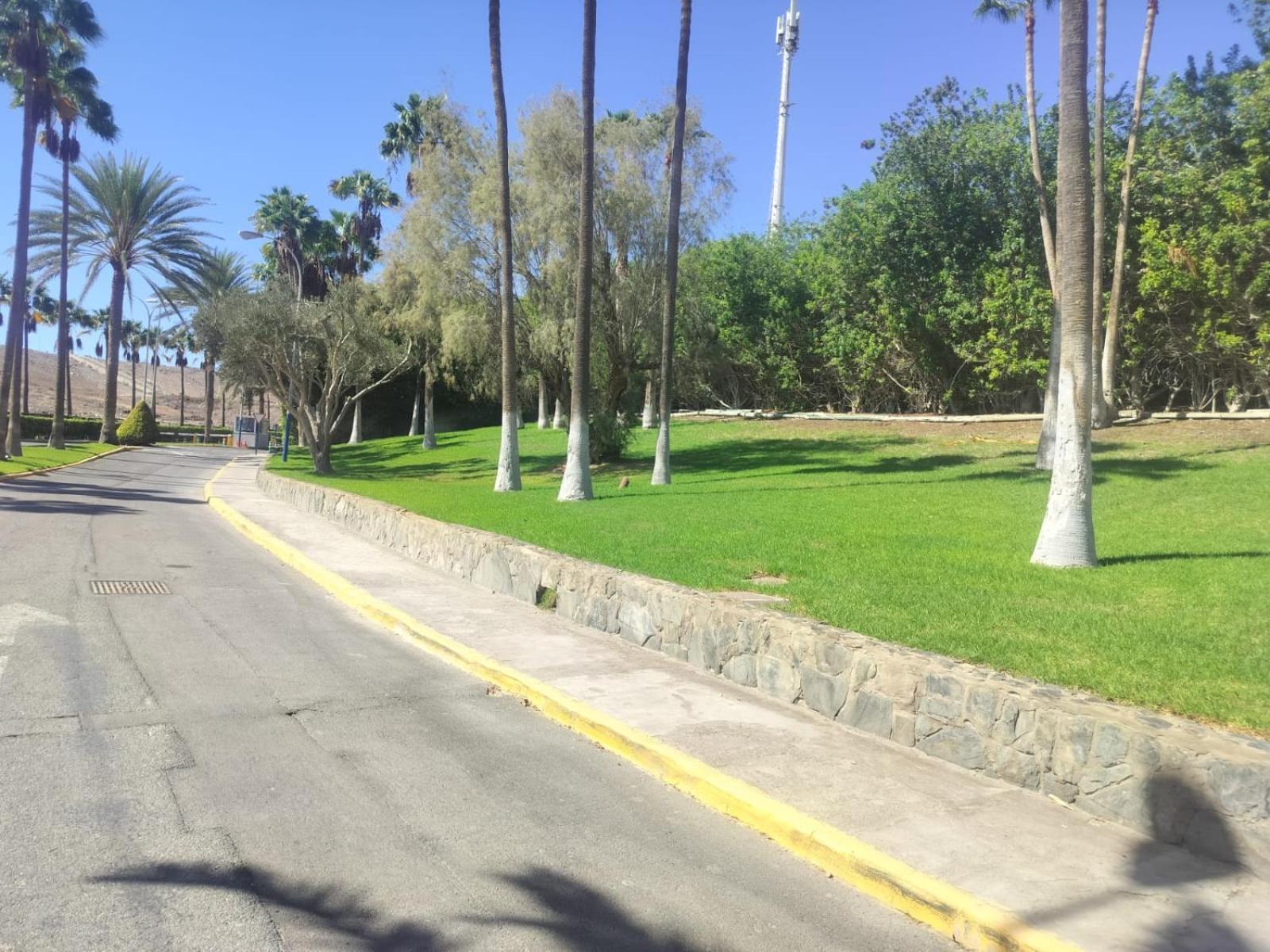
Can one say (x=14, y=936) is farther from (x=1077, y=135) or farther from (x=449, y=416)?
(x=449, y=416)

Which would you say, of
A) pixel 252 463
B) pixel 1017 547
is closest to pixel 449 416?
pixel 252 463

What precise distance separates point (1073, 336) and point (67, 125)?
131ft

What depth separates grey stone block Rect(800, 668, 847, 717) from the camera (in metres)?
6.34

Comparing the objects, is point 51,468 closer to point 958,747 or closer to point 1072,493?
point 1072,493

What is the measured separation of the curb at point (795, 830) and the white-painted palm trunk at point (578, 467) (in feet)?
33.4

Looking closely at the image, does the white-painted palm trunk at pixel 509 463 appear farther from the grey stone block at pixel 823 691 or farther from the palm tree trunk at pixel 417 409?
the palm tree trunk at pixel 417 409

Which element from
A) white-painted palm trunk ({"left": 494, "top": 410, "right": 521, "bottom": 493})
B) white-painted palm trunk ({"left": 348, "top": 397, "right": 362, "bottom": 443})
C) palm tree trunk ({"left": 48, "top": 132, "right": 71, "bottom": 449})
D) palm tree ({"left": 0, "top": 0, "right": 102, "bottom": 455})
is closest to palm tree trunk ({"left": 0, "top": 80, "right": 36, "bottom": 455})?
palm tree ({"left": 0, "top": 0, "right": 102, "bottom": 455})

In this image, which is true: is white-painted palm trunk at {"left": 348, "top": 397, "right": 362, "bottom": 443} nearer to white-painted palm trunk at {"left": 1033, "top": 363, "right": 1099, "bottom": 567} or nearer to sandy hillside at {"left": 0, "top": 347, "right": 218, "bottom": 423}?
sandy hillside at {"left": 0, "top": 347, "right": 218, "bottom": 423}

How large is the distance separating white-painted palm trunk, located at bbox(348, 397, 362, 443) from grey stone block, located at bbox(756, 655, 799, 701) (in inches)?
1971

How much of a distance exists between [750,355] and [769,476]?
16.7m

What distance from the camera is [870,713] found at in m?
6.12

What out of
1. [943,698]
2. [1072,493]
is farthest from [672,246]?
[943,698]

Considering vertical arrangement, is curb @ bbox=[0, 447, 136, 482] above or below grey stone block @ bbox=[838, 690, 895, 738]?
below

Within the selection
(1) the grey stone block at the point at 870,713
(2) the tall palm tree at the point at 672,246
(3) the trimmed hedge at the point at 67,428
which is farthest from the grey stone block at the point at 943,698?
(3) the trimmed hedge at the point at 67,428
